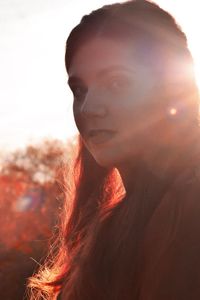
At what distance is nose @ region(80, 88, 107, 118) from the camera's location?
2271 millimetres

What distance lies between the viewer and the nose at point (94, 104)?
2271 mm

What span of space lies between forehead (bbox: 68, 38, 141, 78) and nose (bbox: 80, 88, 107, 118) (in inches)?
4.6

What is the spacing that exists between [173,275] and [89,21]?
150 cm

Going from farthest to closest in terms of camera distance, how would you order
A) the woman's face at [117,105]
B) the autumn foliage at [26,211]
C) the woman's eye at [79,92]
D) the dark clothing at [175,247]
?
the autumn foliage at [26,211] < the woman's eye at [79,92] < the woman's face at [117,105] < the dark clothing at [175,247]

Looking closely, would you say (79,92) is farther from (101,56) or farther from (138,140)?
(138,140)

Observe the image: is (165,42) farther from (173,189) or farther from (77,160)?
(77,160)

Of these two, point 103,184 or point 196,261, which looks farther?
point 103,184

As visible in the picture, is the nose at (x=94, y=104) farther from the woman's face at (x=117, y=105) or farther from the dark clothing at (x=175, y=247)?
the dark clothing at (x=175, y=247)

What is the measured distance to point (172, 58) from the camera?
2420 mm

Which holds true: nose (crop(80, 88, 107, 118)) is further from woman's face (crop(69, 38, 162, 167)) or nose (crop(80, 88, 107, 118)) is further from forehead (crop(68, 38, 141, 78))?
forehead (crop(68, 38, 141, 78))

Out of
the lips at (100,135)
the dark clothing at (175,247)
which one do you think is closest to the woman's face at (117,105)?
the lips at (100,135)

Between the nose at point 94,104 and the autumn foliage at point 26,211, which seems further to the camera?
the autumn foliage at point 26,211

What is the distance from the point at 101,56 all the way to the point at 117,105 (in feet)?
0.94

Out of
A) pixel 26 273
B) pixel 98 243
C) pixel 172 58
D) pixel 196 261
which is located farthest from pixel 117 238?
pixel 26 273
